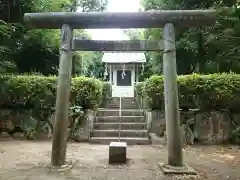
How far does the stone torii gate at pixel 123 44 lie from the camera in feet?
21.1

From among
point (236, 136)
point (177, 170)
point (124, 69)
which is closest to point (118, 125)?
point (236, 136)

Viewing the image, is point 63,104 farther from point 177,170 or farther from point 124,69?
point 124,69

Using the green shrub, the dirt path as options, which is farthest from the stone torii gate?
the green shrub

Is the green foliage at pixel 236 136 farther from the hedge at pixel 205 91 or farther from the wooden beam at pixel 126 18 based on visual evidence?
the wooden beam at pixel 126 18

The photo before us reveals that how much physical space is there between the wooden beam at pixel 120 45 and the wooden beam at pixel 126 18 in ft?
1.31

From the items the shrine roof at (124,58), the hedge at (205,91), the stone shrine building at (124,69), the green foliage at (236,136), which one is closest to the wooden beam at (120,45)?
the hedge at (205,91)

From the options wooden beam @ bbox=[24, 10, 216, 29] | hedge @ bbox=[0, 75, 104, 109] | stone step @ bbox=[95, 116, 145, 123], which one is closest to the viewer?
wooden beam @ bbox=[24, 10, 216, 29]

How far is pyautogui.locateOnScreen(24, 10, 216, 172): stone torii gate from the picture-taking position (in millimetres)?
6438

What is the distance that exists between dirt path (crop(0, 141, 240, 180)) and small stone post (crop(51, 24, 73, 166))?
1.34 ft

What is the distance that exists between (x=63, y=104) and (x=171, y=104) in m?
2.34

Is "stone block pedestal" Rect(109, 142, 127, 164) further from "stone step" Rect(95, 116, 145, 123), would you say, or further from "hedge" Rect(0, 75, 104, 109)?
"stone step" Rect(95, 116, 145, 123)

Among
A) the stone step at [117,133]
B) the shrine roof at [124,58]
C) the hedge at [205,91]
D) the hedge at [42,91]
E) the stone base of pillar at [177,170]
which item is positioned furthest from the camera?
the shrine roof at [124,58]

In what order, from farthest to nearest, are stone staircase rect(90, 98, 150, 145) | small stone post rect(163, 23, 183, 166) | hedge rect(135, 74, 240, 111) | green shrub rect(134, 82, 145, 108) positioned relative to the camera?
green shrub rect(134, 82, 145, 108)
stone staircase rect(90, 98, 150, 145)
hedge rect(135, 74, 240, 111)
small stone post rect(163, 23, 183, 166)

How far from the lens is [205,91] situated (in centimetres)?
978
